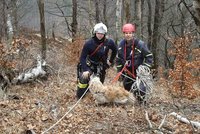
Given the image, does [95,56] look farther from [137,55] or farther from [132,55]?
[137,55]

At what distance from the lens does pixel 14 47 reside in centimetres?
1161

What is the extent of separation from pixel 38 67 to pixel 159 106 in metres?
6.16

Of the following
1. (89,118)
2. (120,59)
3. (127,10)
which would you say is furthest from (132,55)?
(127,10)

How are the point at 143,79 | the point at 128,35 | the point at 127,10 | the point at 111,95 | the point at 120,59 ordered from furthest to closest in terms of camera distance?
the point at 127,10 → the point at 120,59 → the point at 128,35 → the point at 143,79 → the point at 111,95

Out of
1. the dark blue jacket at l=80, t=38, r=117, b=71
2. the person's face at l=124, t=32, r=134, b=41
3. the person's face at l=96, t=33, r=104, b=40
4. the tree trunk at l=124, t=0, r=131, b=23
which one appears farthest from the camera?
the tree trunk at l=124, t=0, r=131, b=23

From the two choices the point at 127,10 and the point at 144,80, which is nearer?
the point at 144,80

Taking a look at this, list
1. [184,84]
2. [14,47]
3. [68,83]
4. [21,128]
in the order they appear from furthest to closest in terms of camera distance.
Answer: [184,84] → [68,83] → [14,47] → [21,128]

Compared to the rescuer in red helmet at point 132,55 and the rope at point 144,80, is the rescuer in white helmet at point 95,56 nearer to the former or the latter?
the rescuer in red helmet at point 132,55

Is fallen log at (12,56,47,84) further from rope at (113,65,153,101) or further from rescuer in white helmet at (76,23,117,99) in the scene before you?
rope at (113,65,153,101)

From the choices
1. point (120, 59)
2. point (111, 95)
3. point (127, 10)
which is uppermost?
point (127, 10)

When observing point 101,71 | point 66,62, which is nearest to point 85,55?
point 101,71


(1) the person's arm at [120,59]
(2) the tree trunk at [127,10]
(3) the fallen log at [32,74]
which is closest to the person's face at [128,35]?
(1) the person's arm at [120,59]

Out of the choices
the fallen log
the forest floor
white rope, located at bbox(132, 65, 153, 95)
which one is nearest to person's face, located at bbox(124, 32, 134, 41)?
white rope, located at bbox(132, 65, 153, 95)

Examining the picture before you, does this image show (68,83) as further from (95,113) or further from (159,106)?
(95,113)
